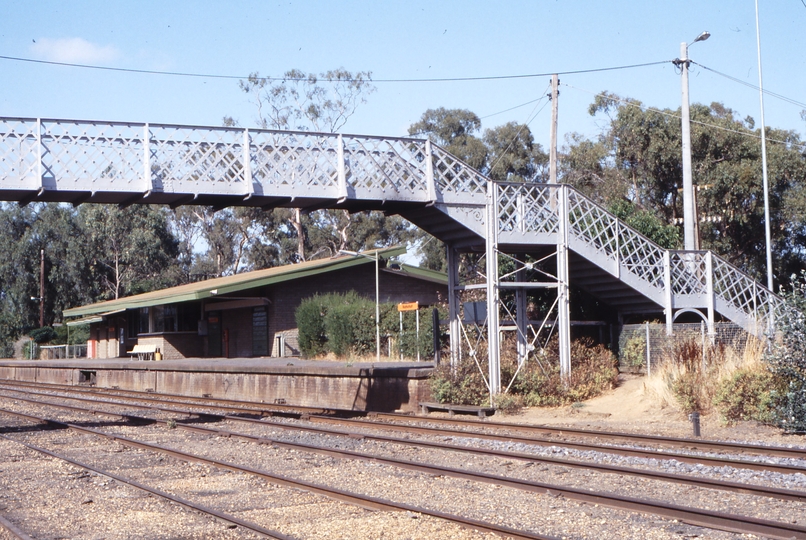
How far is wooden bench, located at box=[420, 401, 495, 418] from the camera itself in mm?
17578

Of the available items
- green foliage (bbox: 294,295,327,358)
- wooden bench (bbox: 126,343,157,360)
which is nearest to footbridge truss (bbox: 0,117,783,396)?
green foliage (bbox: 294,295,327,358)

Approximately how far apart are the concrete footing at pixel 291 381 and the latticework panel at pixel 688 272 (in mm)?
6037

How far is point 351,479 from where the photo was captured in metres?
10.3

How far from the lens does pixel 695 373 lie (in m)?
16.5

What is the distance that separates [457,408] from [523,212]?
172 inches

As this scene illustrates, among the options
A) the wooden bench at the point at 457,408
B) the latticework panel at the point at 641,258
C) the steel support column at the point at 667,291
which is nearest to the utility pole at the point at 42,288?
the wooden bench at the point at 457,408

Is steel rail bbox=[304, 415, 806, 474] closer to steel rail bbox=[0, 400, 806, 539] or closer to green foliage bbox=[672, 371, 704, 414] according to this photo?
steel rail bbox=[0, 400, 806, 539]

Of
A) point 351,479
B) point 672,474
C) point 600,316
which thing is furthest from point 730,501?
point 600,316

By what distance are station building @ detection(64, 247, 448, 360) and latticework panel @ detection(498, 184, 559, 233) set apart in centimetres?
1470

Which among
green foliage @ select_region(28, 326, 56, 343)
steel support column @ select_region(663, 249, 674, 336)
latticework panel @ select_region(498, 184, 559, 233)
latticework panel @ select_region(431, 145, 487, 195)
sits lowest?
green foliage @ select_region(28, 326, 56, 343)

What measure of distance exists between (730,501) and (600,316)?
50.3 feet

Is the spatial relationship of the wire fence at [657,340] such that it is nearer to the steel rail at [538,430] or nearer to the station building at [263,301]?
the steel rail at [538,430]

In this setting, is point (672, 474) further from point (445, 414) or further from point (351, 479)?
point (445, 414)

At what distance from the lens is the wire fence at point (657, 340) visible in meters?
19.1
